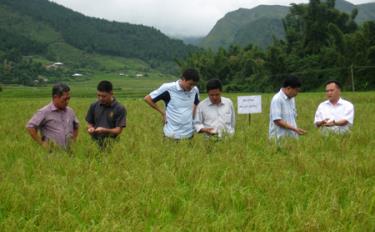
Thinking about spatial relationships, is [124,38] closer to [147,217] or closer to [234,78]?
[234,78]

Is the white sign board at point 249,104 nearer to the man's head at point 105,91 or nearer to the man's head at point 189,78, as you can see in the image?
the man's head at point 189,78

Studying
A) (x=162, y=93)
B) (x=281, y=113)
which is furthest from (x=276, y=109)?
(x=162, y=93)

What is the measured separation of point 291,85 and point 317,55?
3319cm

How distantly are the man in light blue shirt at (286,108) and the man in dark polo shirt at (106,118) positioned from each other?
6.15ft

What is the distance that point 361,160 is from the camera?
525 cm

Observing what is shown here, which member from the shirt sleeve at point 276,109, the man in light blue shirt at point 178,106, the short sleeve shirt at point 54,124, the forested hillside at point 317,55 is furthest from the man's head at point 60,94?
the forested hillside at point 317,55

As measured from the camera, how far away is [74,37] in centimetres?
14175

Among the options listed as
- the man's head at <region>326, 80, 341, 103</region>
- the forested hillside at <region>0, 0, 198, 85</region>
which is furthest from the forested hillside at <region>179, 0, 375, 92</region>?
the forested hillside at <region>0, 0, 198, 85</region>

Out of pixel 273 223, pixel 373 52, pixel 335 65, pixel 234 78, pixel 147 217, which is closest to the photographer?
pixel 273 223

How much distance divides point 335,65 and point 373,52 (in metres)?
3.68

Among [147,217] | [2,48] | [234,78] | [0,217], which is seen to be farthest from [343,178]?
[2,48]

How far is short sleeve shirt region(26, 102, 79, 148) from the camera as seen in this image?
17.5ft

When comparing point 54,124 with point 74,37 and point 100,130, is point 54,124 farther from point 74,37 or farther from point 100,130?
point 74,37

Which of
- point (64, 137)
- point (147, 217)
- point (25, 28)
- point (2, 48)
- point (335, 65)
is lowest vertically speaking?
point (147, 217)
